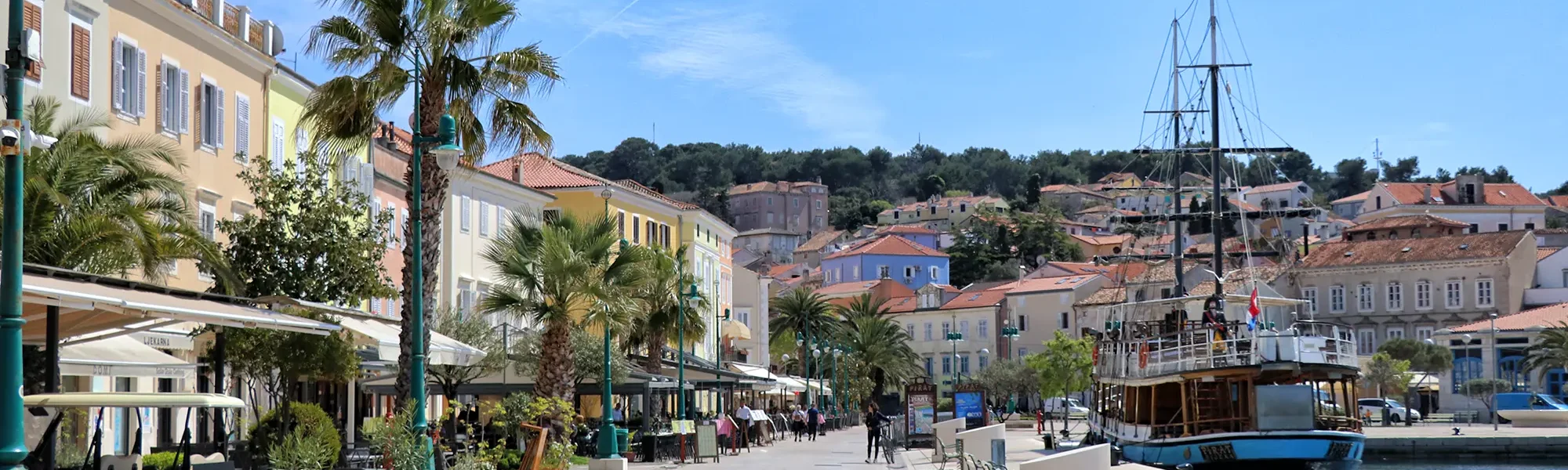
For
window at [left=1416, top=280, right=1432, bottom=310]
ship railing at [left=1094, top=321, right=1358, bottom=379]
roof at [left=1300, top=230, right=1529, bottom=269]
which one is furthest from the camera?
window at [left=1416, top=280, right=1432, bottom=310]

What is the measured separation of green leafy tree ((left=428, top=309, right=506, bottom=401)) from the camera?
1384 inches

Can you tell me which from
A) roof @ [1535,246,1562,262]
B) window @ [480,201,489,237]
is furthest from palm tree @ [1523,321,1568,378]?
window @ [480,201,489,237]

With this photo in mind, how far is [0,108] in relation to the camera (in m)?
24.3

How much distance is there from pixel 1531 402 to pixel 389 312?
4860cm

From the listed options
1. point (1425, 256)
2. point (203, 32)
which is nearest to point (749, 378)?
point (203, 32)

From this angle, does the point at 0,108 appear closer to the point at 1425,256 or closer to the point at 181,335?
the point at 181,335

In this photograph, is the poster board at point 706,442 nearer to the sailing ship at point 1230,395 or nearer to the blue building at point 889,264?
the sailing ship at point 1230,395

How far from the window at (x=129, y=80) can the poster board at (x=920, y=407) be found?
21.6 metres

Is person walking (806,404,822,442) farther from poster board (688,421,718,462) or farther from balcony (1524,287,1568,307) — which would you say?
balcony (1524,287,1568,307)

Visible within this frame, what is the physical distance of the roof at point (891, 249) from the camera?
136 m

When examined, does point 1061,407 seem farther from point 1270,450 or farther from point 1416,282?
point 1270,450

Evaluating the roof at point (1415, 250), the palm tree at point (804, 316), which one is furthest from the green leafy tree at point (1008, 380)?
the roof at point (1415, 250)

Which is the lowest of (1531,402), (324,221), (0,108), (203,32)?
(1531,402)

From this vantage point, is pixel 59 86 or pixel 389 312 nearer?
pixel 59 86
